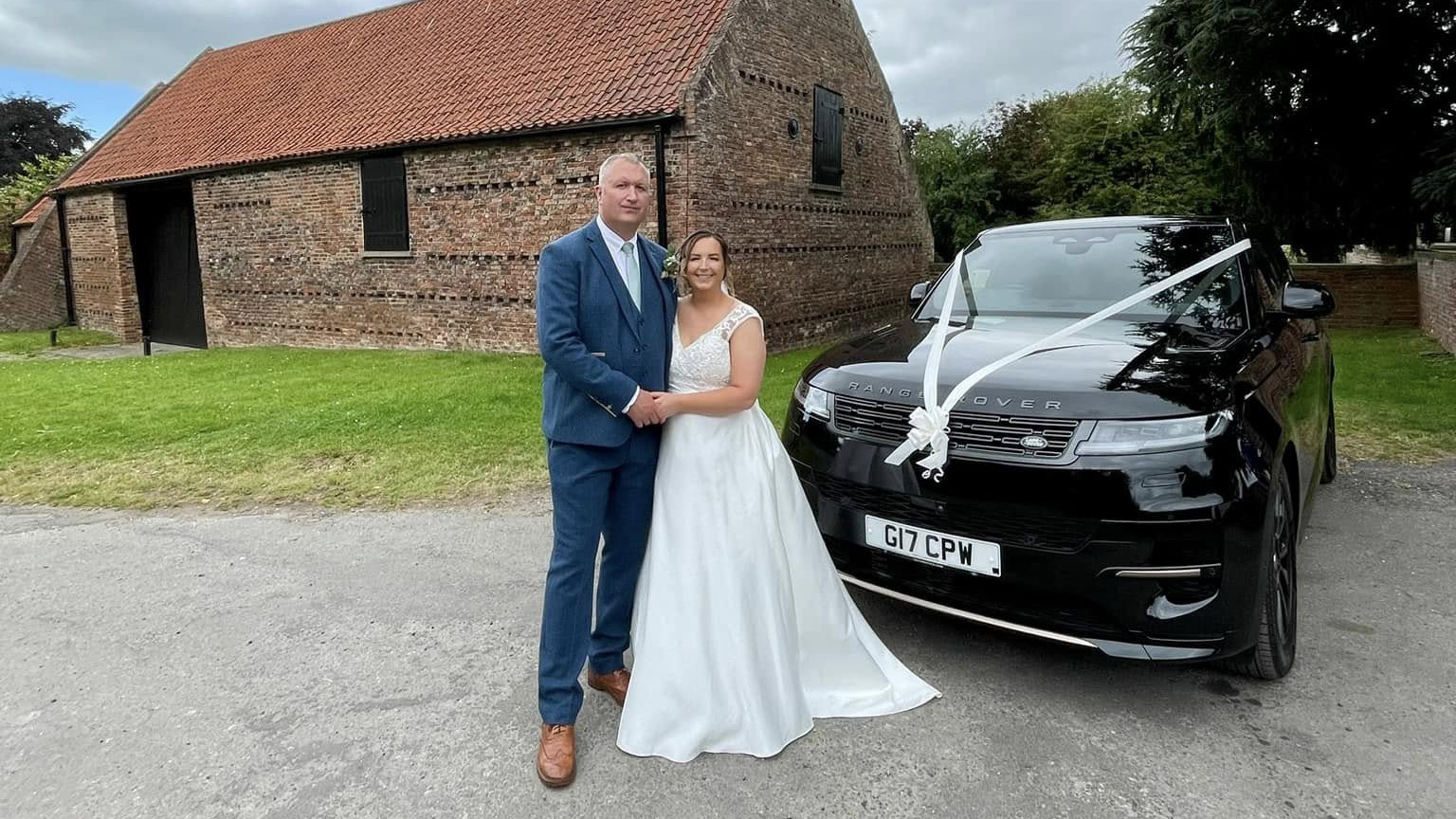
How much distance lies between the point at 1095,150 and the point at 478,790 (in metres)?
26.6

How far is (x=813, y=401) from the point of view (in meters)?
3.62

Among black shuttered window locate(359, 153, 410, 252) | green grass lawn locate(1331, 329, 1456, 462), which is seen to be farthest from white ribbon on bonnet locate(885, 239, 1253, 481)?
black shuttered window locate(359, 153, 410, 252)

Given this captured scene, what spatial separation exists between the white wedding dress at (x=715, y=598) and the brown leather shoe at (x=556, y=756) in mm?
186

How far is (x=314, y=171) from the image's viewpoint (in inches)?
648

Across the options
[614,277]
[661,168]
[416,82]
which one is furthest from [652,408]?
[416,82]

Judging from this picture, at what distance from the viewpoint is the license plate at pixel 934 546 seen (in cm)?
294

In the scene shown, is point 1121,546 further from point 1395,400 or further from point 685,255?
point 1395,400

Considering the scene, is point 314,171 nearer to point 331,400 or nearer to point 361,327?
point 361,327

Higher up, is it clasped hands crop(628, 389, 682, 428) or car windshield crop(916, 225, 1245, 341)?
car windshield crop(916, 225, 1245, 341)

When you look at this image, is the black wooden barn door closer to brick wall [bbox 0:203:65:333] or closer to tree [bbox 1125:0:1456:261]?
brick wall [bbox 0:203:65:333]

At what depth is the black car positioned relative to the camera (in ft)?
9.01

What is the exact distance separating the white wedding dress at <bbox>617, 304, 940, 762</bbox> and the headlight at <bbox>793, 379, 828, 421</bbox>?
0.58 metres

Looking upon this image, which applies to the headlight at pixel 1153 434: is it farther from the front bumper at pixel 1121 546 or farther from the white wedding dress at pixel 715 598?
the white wedding dress at pixel 715 598

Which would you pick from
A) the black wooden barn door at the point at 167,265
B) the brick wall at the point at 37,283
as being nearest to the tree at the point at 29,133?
the brick wall at the point at 37,283
